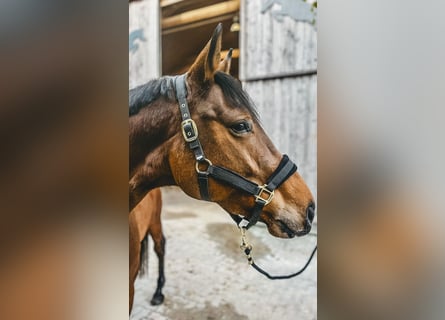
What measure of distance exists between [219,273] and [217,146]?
17.4 inches

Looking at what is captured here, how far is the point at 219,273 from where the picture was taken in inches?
36.3

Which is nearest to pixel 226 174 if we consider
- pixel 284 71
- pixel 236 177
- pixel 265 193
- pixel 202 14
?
pixel 236 177

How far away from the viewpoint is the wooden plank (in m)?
0.90

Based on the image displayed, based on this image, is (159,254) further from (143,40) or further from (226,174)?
(143,40)

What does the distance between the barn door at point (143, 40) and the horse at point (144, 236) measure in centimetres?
45

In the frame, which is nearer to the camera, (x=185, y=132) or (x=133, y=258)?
(x=185, y=132)

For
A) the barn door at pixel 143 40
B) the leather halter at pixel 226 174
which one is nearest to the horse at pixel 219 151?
the leather halter at pixel 226 174

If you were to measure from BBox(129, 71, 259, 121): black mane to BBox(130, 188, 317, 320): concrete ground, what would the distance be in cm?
33

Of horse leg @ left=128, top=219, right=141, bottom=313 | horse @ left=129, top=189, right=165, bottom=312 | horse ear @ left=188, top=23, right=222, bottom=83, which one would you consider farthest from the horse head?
horse leg @ left=128, top=219, right=141, bottom=313

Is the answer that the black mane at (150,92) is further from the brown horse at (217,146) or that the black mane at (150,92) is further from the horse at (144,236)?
the horse at (144,236)

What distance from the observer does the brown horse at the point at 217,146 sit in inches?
33.2

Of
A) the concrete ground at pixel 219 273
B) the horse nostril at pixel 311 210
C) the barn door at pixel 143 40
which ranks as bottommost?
the concrete ground at pixel 219 273

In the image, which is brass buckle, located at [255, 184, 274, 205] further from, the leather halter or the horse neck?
the horse neck
